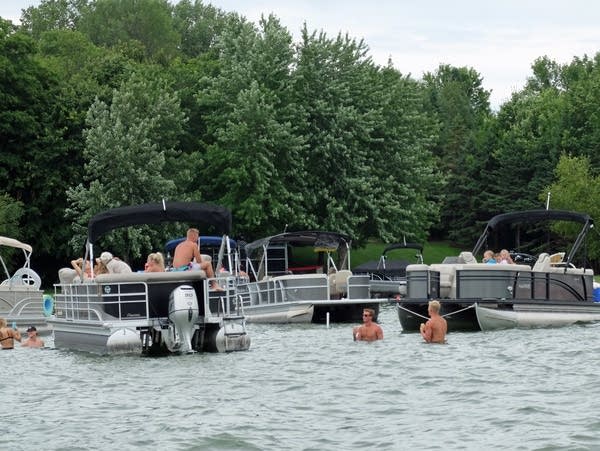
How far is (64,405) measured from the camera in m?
21.4

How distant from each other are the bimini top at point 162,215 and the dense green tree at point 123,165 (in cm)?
3303

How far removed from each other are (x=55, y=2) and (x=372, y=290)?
7244 centimetres

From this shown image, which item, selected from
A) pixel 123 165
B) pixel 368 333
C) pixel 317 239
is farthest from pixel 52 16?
pixel 368 333

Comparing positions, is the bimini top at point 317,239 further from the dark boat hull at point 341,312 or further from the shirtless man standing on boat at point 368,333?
the shirtless man standing on boat at point 368,333

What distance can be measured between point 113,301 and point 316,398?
7.70 metres

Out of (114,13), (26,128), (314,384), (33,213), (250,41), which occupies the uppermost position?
(114,13)

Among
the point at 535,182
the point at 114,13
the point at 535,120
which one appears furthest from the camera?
the point at 114,13

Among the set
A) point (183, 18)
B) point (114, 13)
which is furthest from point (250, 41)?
point (183, 18)

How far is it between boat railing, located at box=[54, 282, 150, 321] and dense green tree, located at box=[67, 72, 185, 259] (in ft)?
109

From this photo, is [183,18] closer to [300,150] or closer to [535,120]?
[535,120]

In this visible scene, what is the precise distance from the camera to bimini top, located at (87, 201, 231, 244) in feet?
95.6

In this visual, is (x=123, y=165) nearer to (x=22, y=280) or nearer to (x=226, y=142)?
(x=226, y=142)

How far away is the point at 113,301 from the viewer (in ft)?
92.5

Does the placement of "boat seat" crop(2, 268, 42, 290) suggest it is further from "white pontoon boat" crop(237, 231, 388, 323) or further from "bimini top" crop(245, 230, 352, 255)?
"bimini top" crop(245, 230, 352, 255)
